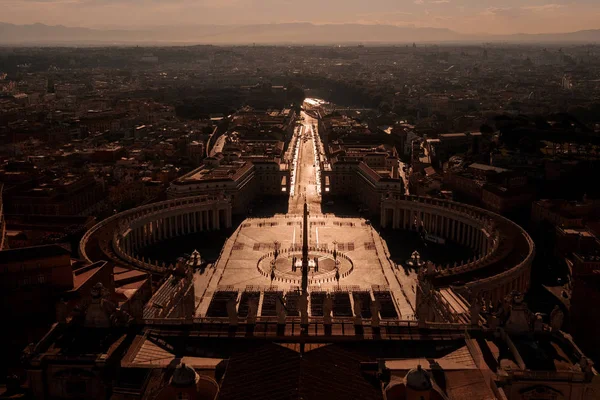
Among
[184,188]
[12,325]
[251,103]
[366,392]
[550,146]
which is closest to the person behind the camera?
[366,392]

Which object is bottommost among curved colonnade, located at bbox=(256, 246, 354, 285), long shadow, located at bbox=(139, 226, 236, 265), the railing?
long shadow, located at bbox=(139, 226, 236, 265)

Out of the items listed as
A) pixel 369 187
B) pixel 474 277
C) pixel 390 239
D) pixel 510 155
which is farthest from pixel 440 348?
pixel 510 155

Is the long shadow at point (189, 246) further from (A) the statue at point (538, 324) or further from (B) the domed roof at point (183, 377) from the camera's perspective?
(B) the domed roof at point (183, 377)

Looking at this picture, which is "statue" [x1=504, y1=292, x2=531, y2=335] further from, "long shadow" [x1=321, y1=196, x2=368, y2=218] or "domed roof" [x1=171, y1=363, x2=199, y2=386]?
"long shadow" [x1=321, y1=196, x2=368, y2=218]

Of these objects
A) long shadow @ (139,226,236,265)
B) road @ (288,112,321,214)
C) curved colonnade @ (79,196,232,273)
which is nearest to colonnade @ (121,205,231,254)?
curved colonnade @ (79,196,232,273)

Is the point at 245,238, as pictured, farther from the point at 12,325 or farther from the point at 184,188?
the point at 12,325

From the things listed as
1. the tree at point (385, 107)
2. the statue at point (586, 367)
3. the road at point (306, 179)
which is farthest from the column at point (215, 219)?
the tree at point (385, 107)
